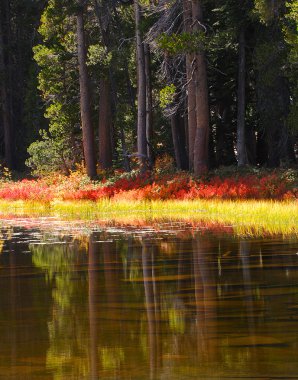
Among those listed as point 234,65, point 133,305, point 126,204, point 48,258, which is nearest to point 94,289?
point 133,305

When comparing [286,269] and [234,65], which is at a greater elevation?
[234,65]

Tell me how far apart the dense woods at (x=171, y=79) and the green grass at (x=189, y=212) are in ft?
13.5

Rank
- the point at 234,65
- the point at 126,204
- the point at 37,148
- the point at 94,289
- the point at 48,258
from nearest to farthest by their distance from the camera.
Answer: the point at 94,289 < the point at 48,258 < the point at 126,204 < the point at 234,65 < the point at 37,148

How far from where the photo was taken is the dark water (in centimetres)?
557

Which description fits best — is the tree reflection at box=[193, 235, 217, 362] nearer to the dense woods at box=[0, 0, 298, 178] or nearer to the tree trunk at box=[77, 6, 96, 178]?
the dense woods at box=[0, 0, 298, 178]

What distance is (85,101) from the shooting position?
36.6 meters

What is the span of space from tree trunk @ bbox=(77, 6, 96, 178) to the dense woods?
0.14ft

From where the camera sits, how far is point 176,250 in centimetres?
1410

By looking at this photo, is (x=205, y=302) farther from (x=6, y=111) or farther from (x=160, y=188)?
(x=6, y=111)

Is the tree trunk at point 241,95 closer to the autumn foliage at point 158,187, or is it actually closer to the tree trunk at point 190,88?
the tree trunk at point 190,88

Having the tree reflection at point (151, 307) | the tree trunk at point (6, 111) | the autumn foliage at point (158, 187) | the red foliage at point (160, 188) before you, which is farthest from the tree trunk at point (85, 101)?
the tree reflection at point (151, 307)

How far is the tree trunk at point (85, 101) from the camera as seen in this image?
3603 centimetres

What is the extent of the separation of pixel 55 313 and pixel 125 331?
4.35 ft

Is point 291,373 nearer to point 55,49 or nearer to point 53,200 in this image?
point 53,200
